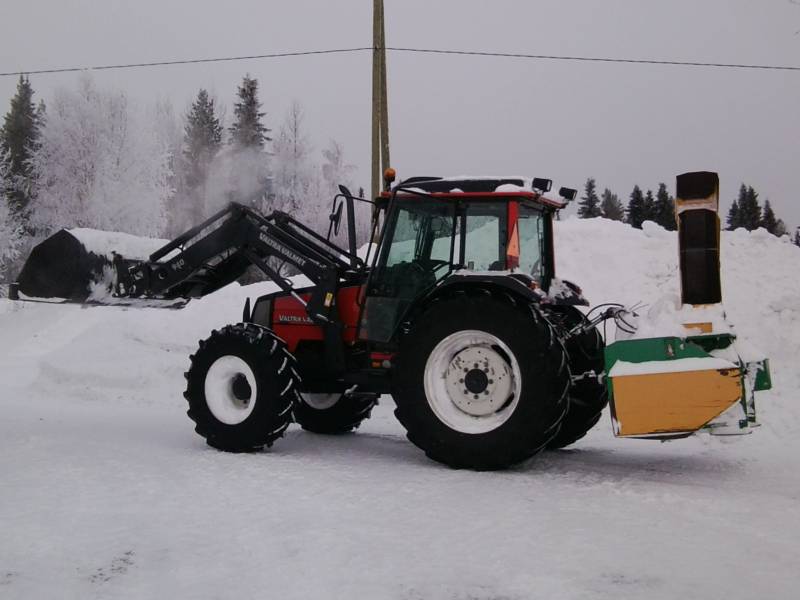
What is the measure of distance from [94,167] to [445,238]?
114 feet

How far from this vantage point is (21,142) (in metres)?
45.6

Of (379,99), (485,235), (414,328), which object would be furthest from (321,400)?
(379,99)

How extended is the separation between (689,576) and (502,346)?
2.54 m

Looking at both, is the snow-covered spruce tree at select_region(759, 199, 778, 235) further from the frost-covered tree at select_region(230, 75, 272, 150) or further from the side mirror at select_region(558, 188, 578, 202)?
the side mirror at select_region(558, 188, 578, 202)

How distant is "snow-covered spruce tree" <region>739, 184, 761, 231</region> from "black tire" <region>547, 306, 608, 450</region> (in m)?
44.5

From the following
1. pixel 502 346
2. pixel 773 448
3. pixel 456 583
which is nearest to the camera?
pixel 456 583

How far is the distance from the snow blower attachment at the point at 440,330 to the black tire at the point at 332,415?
1 cm

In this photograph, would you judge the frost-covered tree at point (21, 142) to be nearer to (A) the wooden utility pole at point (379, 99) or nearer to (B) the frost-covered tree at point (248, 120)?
(B) the frost-covered tree at point (248, 120)

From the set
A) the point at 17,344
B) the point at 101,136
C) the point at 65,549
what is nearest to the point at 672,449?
the point at 65,549

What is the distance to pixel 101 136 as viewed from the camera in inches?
1462

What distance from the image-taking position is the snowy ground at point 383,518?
351 cm

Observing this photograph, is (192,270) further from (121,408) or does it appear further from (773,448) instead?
(773,448)

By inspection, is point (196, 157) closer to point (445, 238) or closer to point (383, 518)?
point (445, 238)

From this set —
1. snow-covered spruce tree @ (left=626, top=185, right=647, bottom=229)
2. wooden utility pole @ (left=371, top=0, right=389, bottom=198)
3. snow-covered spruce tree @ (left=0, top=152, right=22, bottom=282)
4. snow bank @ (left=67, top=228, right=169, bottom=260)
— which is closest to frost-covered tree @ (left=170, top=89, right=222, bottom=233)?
snow-covered spruce tree @ (left=0, top=152, right=22, bottom=282)
